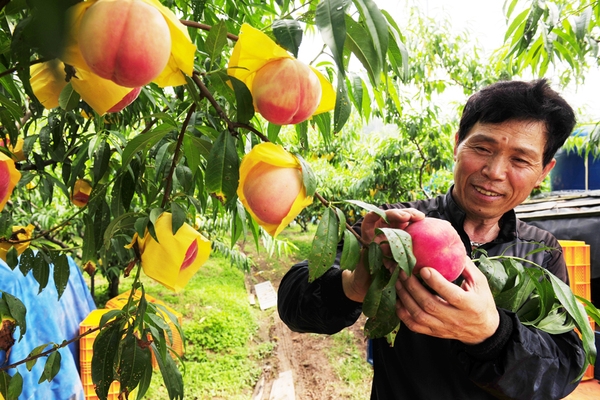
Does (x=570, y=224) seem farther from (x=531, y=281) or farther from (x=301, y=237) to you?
(x=301, y=237)

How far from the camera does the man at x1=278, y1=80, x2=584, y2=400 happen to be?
80cm

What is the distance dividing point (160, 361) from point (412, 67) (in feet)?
11.6

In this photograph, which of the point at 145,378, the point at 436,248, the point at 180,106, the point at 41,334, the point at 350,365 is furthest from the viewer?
the point at 350,365

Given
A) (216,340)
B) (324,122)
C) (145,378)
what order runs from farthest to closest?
(216,340), (145,378), (324,122)

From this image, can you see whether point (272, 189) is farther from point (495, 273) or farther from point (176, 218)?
point (495, 273)

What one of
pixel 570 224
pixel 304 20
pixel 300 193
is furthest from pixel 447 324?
pixel 570 224

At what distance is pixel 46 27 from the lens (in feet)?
1.02

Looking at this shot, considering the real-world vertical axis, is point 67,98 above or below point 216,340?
above

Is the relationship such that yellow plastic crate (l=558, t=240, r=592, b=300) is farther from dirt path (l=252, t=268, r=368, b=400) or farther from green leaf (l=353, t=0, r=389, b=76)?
green leaf (l=353, t=0, r=389, b=76)

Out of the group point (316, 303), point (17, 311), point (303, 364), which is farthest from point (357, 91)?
point (303, 364)

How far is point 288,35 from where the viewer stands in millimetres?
412

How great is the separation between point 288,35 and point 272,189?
154 mm

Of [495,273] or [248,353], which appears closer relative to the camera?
[495,273]

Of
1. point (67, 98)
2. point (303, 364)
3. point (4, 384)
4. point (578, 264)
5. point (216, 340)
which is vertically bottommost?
point (303, 364)
